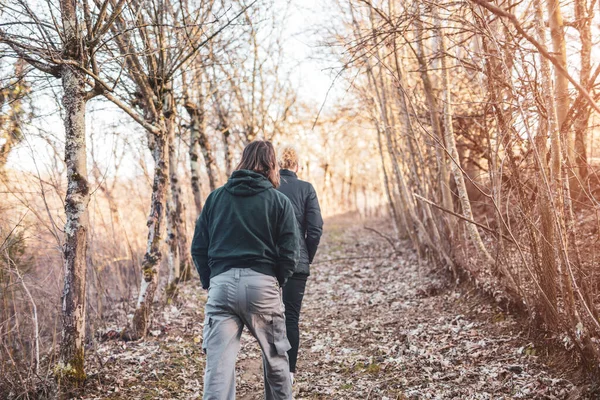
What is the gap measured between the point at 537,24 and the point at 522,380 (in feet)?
10.4

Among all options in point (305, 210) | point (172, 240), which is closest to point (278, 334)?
point (305, 210)

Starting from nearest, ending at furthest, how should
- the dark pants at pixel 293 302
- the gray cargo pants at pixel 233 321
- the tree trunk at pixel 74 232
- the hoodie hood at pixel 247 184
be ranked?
1. the gray cargo pants at pixel 233 321
2. the hoodie hood at pixel 247 184
3. the dark pants at pixel 293 302
4. the tree trunk at pixel 74 232

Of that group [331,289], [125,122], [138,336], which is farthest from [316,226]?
[125,122]

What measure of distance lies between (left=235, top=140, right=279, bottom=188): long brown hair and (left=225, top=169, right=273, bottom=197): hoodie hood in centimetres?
16

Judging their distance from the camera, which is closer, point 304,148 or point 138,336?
point 138,336

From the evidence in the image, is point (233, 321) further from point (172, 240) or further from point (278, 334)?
point (172, 240)

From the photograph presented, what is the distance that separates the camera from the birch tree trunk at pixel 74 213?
4473mm

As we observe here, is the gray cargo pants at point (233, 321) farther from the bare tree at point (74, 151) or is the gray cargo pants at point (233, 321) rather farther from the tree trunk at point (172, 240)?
the tree trunk at point (172, 240)

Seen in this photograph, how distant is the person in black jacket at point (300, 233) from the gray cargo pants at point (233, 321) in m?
1.12

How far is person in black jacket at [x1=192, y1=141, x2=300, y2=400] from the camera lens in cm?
311

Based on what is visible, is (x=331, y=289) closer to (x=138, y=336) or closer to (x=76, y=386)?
(x=138, y=336)

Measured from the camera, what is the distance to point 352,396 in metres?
4.61

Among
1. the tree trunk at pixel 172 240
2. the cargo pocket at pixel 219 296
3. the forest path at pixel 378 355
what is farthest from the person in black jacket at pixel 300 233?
the tree trunk at pixel 172 240

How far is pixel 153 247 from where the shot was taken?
262 inches
